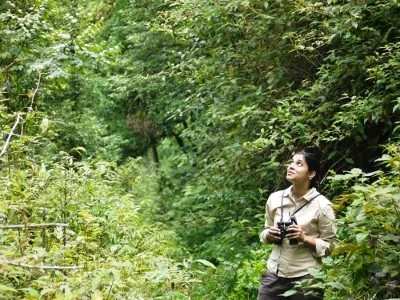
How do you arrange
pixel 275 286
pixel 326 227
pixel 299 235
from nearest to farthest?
pixel 299 235 → pixel 326 227 → pixel 275 286

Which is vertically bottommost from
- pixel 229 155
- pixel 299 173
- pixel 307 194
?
pixel 229 155

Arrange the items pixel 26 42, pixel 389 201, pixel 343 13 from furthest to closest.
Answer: pixel 26 42, pixel 343 13, pixel 389 201

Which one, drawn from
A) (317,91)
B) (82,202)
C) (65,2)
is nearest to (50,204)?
(82,202)

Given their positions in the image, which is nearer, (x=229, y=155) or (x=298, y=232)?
(x=298, y=232)

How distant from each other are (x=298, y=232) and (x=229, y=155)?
4.58 metres

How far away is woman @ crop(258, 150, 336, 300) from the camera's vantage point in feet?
15.5

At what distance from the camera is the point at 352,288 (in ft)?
12.4

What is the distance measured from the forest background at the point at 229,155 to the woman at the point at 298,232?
21 centimetres

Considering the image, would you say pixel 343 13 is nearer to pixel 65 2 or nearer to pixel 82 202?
pixel 82 202

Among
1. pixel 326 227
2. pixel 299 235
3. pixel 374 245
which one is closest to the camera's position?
pixel 374 245

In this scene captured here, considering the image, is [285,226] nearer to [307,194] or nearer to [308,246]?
[308,246]

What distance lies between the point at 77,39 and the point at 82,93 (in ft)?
18.4

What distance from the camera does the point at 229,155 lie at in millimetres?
9188

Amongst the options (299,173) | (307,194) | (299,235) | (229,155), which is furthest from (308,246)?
(229,155)
